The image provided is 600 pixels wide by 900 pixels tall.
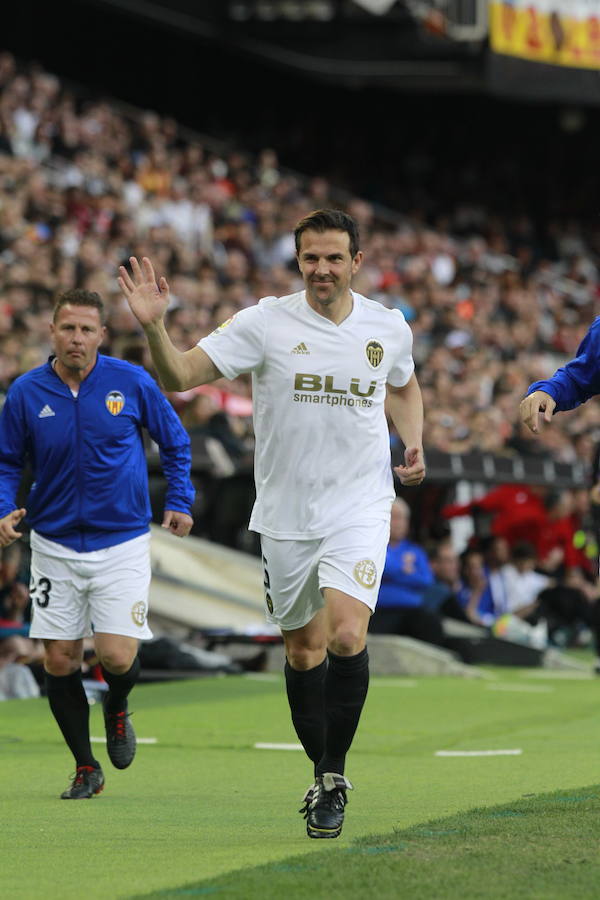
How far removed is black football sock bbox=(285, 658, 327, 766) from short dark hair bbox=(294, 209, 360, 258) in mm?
1649

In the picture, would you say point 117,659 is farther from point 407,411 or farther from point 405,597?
point 405,597

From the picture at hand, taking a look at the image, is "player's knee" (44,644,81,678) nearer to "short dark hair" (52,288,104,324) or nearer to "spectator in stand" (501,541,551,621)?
"short dark hair" (52,288,104,324)

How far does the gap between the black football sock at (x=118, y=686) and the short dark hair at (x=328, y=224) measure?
7.37 feet

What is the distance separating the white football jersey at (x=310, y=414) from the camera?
647 cm

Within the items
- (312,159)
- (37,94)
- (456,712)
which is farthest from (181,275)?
(312,159)

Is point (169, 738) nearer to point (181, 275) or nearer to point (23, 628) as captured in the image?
point (23, 628)

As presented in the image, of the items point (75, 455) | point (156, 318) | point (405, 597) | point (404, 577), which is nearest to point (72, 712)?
point (75, 455)

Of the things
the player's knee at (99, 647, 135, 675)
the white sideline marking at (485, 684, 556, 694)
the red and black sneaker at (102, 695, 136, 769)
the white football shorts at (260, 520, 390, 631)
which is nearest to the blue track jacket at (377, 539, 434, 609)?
the white sideline marking at (485, 684, 556, 694)

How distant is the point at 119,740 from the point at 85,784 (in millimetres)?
344

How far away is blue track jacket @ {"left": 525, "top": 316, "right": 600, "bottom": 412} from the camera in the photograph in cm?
657

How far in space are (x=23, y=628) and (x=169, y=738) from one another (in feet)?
7.84

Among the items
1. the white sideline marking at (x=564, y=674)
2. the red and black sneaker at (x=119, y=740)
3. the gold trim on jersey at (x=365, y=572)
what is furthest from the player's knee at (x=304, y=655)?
the white sideline marking at (x=564, y=674)

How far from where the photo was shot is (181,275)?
849 inches

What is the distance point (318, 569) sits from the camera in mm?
6457
